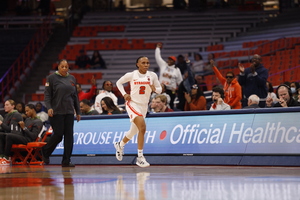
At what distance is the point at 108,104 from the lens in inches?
543

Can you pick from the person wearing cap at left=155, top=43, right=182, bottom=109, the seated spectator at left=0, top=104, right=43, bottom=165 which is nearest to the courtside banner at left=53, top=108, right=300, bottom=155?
the seated spectator at left=0, top=104, right=43, bottom=165

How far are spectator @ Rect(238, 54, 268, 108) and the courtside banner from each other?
2.72m

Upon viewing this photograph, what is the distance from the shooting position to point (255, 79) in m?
14.1

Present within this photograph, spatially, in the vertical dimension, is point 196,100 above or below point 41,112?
above

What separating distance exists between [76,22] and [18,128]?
19738 mm

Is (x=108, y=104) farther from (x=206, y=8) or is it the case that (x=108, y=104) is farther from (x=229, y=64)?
(x=206, y=8)

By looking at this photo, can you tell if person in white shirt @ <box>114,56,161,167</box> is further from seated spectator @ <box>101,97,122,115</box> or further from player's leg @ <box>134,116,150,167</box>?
seated spectator @ <box>101,97,122,115</box>

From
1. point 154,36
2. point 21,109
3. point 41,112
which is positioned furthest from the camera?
point 154,36

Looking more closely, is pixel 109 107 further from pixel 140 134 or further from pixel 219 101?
pixel 140 134

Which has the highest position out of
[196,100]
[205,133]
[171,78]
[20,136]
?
[171,78]

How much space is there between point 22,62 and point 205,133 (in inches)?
755

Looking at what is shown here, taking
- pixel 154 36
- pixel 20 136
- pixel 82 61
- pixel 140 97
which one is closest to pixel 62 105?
pixel 140 97

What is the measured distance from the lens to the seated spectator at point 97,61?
27484mm

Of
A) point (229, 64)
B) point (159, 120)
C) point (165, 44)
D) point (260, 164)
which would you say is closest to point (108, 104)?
point (159, 120)
